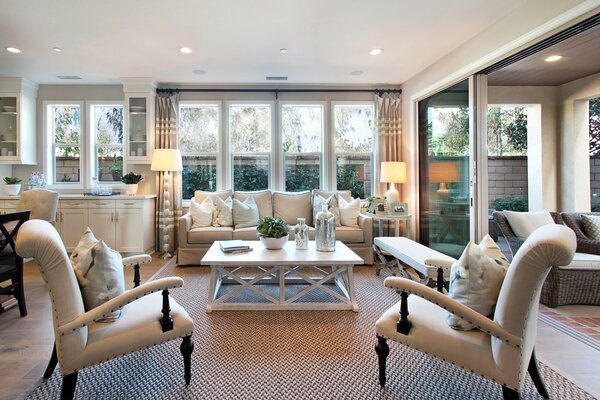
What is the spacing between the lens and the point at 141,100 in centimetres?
507

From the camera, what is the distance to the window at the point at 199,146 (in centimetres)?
538

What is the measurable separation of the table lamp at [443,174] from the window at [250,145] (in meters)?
2.58

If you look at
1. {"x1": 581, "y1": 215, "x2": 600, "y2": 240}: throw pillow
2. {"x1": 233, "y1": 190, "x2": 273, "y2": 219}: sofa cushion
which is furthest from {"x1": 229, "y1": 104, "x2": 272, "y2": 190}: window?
{"x1": 581, "y1": 215, "x2": 600, "y2": 240}: throw pillow

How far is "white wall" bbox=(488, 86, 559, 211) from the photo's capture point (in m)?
4.93

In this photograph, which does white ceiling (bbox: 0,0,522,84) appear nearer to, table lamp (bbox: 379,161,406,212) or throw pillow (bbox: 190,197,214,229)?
table lamp (bbox: 379,161,406,212)

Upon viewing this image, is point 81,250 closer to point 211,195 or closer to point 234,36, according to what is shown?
point 234,36

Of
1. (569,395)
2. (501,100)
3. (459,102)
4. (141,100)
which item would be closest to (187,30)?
(141,100)

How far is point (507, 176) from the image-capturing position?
6.05 meters

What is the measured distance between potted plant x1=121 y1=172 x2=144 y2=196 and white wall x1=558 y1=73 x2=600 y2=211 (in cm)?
654

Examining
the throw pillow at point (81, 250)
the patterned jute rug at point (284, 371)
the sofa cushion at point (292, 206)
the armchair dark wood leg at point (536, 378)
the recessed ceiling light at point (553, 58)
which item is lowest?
the patterned jute rug at point (284, 371)

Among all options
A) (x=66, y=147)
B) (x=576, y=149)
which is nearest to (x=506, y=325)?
(x=576, y=149)

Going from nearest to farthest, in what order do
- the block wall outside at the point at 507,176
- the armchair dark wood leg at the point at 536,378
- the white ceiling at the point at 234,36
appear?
the armchair dark wood leg at the point at 536,378 → the white ceiling at the point at 234,36 → the block wall outside at the point at 507,176

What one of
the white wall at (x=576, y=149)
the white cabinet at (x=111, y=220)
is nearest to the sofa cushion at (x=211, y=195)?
the white cabinet at (x=111, y=220)

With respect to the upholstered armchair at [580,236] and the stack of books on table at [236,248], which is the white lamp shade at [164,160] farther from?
the upholstered armchair at [580,236]
